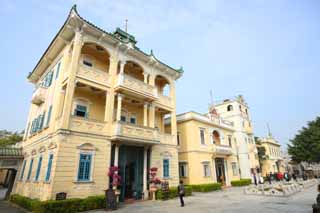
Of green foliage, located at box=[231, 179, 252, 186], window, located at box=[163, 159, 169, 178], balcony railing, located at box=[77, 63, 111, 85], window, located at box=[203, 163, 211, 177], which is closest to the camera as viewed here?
balcony railing, located at box=[77, 63, 111, 85]

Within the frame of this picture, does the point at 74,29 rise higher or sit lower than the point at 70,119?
higher

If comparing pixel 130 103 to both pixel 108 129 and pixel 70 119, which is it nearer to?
pixel 108 129

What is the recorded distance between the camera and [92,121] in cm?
1240

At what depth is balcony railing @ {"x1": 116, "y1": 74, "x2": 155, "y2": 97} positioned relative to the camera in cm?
1400

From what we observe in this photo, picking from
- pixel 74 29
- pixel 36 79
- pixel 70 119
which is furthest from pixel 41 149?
pixel 36 79

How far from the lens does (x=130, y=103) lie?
16984 millimetres

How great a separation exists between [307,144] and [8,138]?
5158 cm

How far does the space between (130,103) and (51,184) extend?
890cm

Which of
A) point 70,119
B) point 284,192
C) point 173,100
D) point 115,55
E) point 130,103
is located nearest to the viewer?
point 70,119

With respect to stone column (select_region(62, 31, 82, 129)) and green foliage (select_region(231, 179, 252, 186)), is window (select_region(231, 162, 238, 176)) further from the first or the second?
stone column (select_region(62, 31, 82, 129))

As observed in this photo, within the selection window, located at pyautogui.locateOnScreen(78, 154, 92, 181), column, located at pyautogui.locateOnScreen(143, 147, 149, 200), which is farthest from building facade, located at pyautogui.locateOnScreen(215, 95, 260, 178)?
window, located at pyautogui.locateOnScreen(78, 154, 92, 181)

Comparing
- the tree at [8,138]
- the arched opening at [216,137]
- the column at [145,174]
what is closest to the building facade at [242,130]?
the arched opening at [216,137]

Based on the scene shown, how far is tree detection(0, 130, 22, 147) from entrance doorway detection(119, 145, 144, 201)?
84.9 feet

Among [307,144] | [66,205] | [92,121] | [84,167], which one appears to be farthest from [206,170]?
[307,144]
